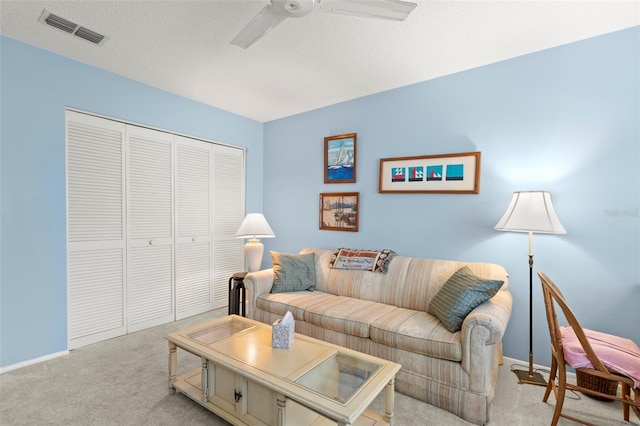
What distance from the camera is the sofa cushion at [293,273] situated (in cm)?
310

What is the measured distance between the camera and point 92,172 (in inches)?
112

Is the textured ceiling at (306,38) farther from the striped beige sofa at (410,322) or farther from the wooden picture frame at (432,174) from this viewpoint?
the striped beige sofa at (410,322)

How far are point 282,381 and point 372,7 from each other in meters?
1.97

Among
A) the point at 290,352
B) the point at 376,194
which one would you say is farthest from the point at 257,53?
the point at 290,352

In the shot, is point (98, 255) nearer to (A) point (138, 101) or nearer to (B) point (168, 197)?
(B) point (168, 197)

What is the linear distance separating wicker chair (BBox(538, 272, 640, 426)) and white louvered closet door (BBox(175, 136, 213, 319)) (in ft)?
11.2

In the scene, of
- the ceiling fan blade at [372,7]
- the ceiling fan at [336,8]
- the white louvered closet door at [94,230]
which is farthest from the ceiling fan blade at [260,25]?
the white louvered closet door at [94,230]

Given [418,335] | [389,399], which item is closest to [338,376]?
[389,399]

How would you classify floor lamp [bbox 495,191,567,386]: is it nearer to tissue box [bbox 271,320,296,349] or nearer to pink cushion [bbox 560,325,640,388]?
pink cushion [bbox 560,325,640,388]

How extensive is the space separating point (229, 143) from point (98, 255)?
1968 millimetres

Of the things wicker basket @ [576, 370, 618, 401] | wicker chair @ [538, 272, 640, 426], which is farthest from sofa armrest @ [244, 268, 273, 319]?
wicker basket @ [576, 370, 618, 401]

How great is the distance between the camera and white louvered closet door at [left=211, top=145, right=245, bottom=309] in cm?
392

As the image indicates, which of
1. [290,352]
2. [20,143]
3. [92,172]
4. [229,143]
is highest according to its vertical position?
[229,143]

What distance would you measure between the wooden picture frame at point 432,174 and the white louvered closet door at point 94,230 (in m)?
2.71
